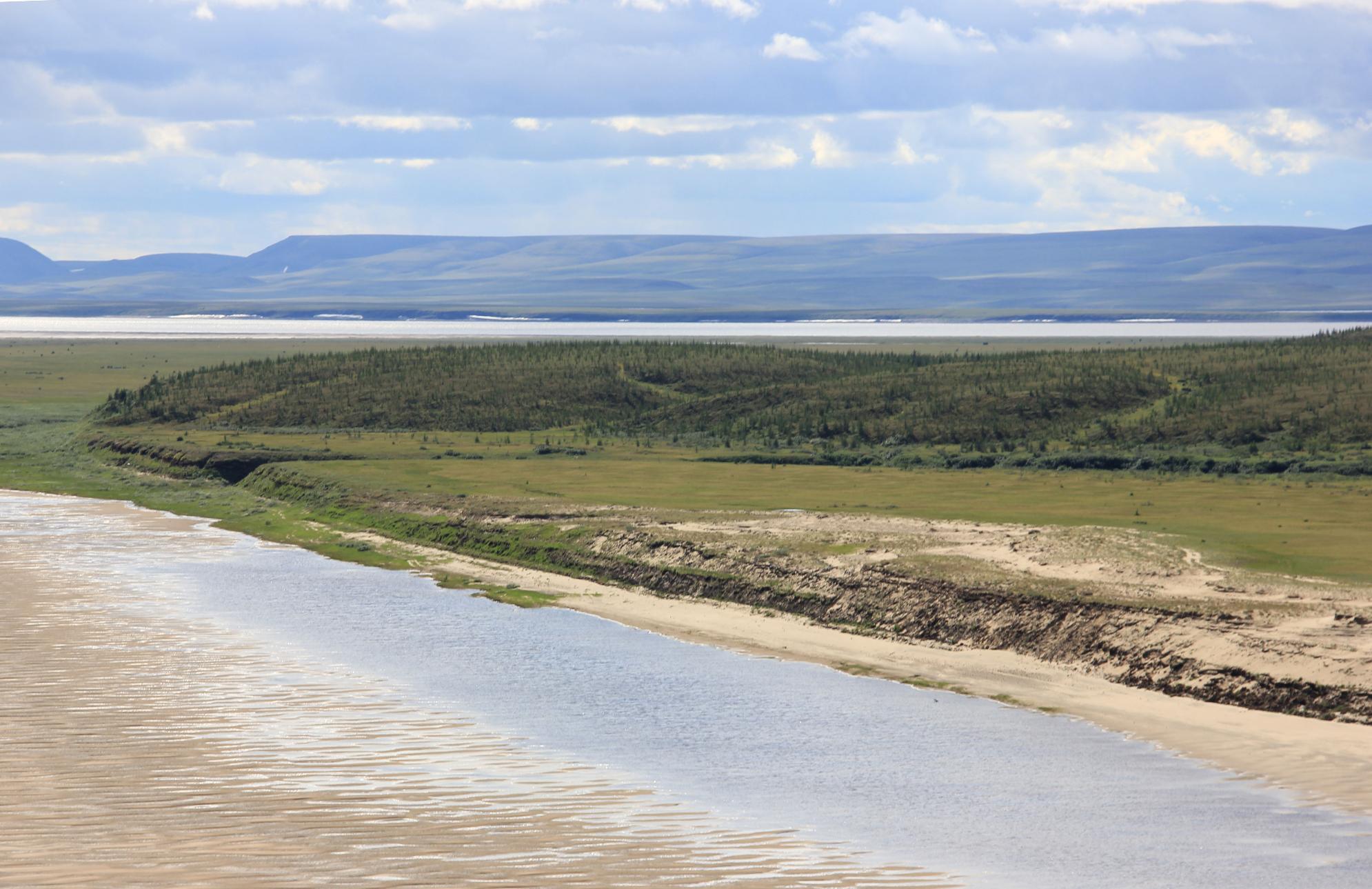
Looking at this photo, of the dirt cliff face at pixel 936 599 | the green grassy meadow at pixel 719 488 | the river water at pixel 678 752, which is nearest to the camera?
the river water at pixel 678 752

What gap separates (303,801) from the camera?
53.2 ft

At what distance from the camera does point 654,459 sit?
52031 millimetres

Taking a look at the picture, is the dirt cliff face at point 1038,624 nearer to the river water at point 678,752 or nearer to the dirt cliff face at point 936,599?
the dirt cliff face at point 936,599

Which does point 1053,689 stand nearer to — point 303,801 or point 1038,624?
point 1038,624

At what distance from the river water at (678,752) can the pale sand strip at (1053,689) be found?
51 cm

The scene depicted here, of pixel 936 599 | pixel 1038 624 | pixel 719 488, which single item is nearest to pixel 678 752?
pixel 1038 624

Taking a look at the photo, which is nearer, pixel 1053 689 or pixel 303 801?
pixel 303 801

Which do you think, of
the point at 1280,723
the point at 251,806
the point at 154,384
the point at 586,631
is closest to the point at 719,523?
the point at 586,631

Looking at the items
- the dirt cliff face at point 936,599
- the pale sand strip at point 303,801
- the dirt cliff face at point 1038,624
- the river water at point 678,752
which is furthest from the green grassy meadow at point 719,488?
the pale sand strip at point 303,801

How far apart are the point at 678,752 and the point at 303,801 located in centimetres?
449

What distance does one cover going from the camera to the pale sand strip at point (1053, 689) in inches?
706

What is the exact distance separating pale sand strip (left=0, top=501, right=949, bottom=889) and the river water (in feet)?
0.21

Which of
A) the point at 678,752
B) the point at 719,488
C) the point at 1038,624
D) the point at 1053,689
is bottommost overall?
the point at 678,752

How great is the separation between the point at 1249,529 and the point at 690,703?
15.7 meters
